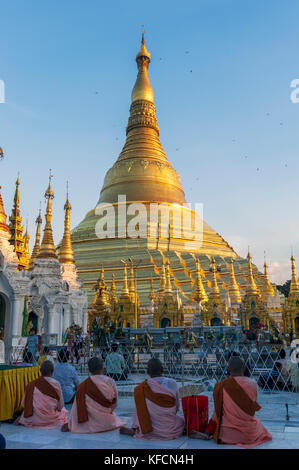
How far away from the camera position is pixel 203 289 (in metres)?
29.3

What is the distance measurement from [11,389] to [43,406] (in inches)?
29.8

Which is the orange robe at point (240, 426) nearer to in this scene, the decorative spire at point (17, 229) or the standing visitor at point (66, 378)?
the standing visitor at point (66, 378)

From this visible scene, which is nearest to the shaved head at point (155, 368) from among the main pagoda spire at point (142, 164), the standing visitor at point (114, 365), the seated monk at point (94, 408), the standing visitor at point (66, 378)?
the seated monk at point (94, 408)

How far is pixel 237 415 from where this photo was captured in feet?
15.1

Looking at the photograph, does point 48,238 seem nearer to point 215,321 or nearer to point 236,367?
A: point 215,321

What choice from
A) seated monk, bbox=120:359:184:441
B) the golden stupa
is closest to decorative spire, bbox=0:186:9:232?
seated monk, bbox=120:359:184:441

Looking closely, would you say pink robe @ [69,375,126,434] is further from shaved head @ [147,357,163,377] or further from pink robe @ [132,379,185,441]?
shaved head @ [147,357,163,377]

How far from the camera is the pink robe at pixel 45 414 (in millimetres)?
5492

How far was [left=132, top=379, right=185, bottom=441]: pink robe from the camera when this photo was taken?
4797 millimetres

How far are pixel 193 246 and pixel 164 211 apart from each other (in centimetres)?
451

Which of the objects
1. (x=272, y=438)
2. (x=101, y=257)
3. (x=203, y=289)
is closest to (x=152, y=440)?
(x=272, y=438)

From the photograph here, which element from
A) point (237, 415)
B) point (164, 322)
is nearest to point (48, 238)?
point (164, 322)

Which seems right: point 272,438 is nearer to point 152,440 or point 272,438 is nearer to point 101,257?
point 152,440

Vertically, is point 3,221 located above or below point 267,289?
above
